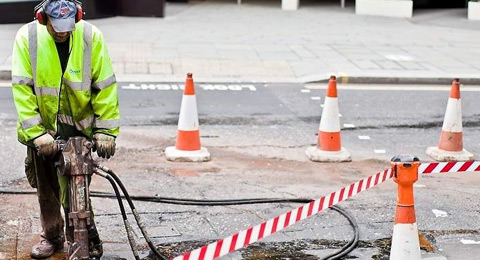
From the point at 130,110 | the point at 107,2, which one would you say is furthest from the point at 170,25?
the point at 130,110

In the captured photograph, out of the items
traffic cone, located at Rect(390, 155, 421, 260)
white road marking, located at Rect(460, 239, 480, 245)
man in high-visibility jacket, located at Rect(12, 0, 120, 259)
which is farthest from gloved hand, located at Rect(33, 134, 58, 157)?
white road marking, located at Rect(460, 239, 480, 245)

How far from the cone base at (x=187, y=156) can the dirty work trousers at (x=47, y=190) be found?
9.09 ft

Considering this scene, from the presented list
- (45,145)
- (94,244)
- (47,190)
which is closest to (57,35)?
(45,145)

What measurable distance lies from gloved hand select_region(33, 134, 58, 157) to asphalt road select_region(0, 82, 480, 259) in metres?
1.19

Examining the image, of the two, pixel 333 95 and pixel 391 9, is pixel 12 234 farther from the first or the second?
pixel 391 9

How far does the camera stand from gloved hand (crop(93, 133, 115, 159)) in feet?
19.5

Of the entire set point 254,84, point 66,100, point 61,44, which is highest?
point 61,44

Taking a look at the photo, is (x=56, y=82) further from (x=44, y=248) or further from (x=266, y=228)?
(x=266, y=228)

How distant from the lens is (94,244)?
6309mm

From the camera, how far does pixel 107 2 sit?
19.6m

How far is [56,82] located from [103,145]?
1.63ft

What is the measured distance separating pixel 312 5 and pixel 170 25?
16.5ft

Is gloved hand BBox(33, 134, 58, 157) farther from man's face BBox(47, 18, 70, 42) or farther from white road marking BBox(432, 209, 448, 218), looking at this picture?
white road marking BBox(432, 209, 448, 218)

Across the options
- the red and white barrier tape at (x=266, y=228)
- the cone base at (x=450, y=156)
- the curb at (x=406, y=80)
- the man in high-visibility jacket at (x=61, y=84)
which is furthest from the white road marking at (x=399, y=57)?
the man in high-visibility jacket at (x=61, y=84)
